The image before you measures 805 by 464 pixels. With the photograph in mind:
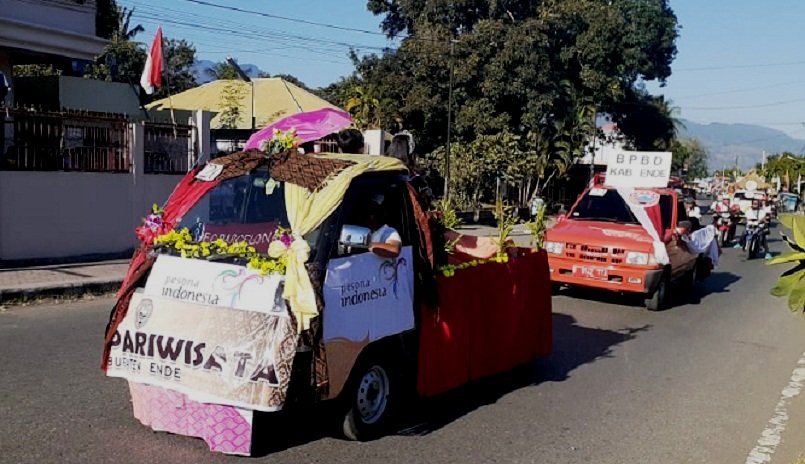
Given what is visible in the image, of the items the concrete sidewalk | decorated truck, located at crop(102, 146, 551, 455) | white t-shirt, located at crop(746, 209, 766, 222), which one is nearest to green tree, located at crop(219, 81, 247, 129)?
the concrete sidewalk

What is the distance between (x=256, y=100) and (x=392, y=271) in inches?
763

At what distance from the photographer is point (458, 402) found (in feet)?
23.7

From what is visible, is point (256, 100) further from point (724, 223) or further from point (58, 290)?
point (724, 223)

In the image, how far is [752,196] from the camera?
26031mm

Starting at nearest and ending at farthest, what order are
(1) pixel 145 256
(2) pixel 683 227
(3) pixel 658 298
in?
(1) pixel 145 256, (3) pixel 658 298, (2) pixel 683 227

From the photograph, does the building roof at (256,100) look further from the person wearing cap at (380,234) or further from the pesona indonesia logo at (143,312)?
the pesona indonesia logo at (143,312)

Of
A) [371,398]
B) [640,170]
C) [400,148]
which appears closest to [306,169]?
[371,398]

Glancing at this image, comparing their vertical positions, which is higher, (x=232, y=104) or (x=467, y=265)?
(x=232, y=104)

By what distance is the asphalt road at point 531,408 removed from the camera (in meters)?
5.61

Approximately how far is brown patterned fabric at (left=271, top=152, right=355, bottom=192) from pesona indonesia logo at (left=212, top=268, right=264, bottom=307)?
2.48ft

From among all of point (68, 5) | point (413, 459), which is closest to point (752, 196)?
point (68, 5)

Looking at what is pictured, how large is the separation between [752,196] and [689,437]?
2128cm

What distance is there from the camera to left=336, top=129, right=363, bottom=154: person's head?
23.3 feet

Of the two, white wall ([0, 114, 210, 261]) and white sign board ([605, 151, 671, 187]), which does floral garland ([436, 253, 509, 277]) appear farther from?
white wall ([0, 114, 210, 261])
